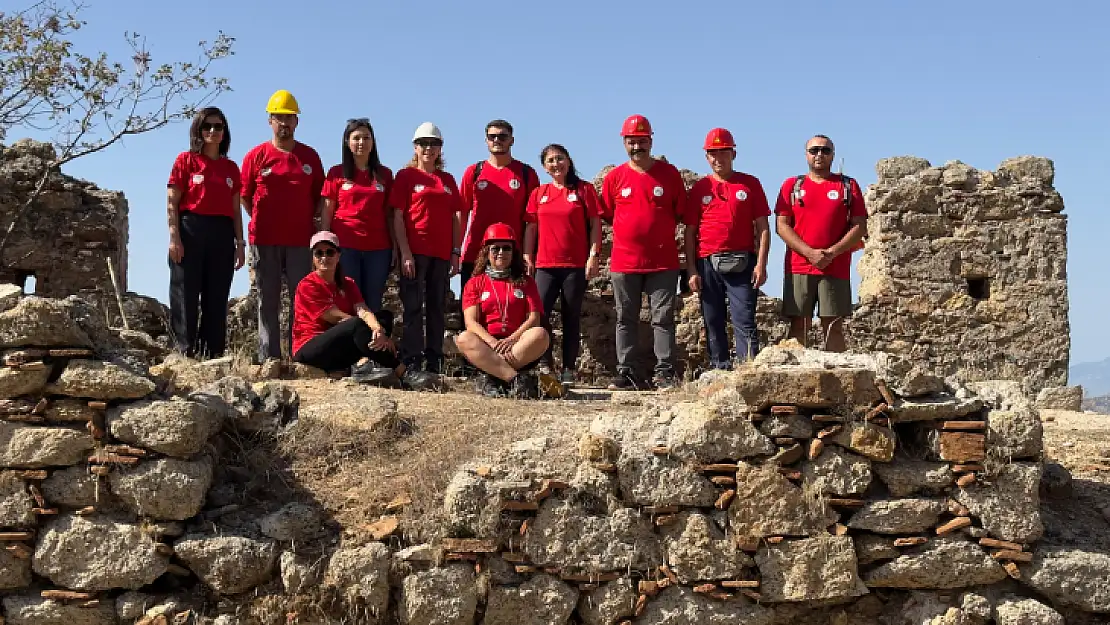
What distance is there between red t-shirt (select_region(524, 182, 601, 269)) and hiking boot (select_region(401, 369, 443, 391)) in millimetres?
1431

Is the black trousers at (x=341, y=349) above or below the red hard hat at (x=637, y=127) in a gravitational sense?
below

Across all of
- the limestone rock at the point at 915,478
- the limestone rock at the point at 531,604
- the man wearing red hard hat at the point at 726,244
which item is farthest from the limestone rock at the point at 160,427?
the man wearing red hard hat at the point at 726,244

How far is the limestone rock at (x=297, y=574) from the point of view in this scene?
4523 millimetres

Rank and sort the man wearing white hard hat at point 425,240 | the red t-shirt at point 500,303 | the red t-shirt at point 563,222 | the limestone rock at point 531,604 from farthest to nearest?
the red t-shirt at point 563,222 → the man wearing white hard hat at point 425,240 → the red t-shirt at point 500,303 → the limestone rock at point 531,604

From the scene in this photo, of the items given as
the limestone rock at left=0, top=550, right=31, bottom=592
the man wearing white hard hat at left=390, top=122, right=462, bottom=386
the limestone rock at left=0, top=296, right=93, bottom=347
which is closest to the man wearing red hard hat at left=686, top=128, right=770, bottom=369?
the man wearing white hard hat at left=390, top=122, right=462, bottom=386

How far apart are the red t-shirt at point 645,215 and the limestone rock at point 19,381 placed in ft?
13.3

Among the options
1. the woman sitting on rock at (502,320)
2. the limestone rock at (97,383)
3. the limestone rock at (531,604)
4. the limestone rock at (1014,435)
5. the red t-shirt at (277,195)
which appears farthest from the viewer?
the red t-shirt at (277,195)

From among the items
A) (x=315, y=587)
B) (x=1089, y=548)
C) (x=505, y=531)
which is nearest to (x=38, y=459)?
(x=315, y=587)

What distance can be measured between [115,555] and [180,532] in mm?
286

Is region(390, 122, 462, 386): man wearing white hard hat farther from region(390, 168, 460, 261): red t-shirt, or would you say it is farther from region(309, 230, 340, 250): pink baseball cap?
region(309, 230, 340, 250): pink baseball cap

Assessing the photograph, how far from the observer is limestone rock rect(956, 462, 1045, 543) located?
486 cm

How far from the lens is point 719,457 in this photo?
484 centimetres

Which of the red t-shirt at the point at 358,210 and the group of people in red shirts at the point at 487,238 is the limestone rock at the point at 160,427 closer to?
the group of people in red shirts at the point at 487,238

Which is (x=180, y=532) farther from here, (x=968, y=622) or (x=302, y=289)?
(x=968, y=622)
